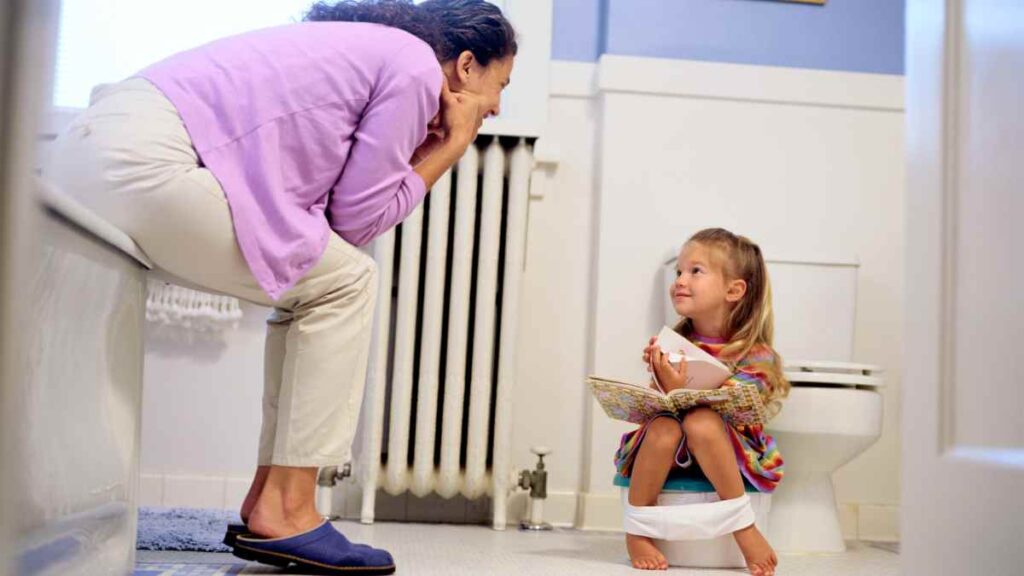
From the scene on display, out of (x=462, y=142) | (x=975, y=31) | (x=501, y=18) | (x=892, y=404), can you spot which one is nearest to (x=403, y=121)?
(x=462, y=142)

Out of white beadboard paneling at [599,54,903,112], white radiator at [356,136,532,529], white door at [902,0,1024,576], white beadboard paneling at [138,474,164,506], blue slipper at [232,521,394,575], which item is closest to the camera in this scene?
white door at [902,0,1024,576]

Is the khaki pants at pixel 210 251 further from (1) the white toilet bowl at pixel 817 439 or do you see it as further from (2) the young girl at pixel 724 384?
(1) the white toilet bowl at pixel 817 439

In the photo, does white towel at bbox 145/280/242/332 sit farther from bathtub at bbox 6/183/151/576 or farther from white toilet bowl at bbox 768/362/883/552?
white toilet bowl at bbox 768/362/883/552

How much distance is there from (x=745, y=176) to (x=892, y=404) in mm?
640

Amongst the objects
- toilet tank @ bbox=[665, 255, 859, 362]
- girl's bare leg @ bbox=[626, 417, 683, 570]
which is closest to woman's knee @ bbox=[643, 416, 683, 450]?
girl's bare leg @ bbox=[626, 417, 683, 570]

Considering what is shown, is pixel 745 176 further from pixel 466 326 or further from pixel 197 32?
pixel 197 32

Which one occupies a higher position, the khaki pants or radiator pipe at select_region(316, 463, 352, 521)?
the khaki pants

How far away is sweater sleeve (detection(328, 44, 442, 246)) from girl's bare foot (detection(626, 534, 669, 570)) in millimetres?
719

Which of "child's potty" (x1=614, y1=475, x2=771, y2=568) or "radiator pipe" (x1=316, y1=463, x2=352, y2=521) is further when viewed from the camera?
"radiator pipe" (x1=316, y1=463, x2=352, y2=521)

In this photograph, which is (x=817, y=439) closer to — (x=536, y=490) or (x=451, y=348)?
(x=536, y=490)

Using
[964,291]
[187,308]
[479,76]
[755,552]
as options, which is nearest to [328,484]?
[187,308]

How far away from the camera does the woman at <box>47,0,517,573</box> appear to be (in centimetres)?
137

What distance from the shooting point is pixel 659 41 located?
8.69 feet

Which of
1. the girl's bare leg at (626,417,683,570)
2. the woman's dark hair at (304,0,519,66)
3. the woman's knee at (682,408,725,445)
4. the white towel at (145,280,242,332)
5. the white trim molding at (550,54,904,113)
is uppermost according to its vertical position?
the white trim molding at (550,54,904,113)
